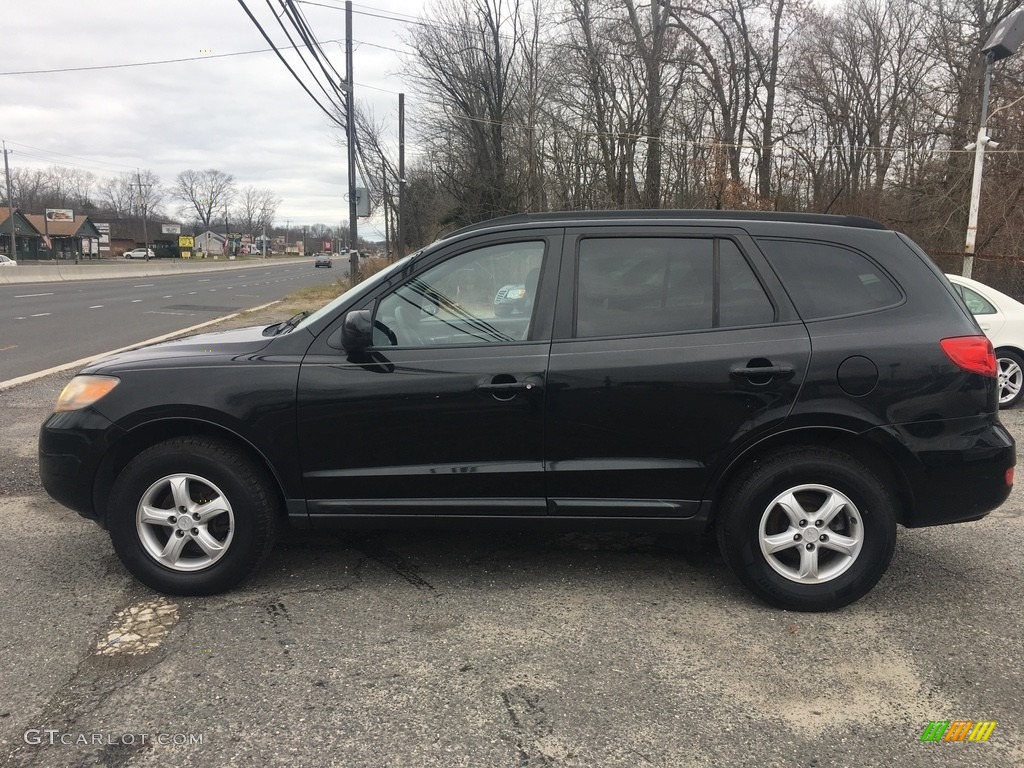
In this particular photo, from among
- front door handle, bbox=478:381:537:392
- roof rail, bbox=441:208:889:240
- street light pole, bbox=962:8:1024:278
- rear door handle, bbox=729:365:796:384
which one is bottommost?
front door handle, bbox=478:381:537:392

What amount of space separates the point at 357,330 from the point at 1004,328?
7552 mm

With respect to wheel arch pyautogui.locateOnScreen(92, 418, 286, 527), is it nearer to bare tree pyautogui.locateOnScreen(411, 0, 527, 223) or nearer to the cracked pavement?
the cracked pavement

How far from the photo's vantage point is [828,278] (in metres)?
3.36

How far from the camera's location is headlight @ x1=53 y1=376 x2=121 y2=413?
11.0 ft

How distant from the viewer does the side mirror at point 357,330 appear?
3205 mm

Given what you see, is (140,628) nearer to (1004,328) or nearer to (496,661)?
(496,661)

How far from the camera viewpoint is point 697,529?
11.1 ft

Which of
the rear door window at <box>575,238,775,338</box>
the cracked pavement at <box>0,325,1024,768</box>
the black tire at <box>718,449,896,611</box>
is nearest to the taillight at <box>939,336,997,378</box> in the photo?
the black tire at <box>718,449,896,611</box>

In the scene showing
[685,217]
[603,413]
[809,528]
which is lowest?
[809,528]

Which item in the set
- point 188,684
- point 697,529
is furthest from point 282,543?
point 697,529

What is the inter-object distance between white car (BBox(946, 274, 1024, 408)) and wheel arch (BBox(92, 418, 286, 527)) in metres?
7.42

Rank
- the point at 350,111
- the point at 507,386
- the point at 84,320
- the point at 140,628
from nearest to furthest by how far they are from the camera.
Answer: the point at 140,628
the point at 507,386
the point at 84,320
the point at 350,111

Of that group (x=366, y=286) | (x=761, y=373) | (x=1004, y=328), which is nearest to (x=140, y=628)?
(x=366, y=286)

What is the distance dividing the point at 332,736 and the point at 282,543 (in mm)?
1823
